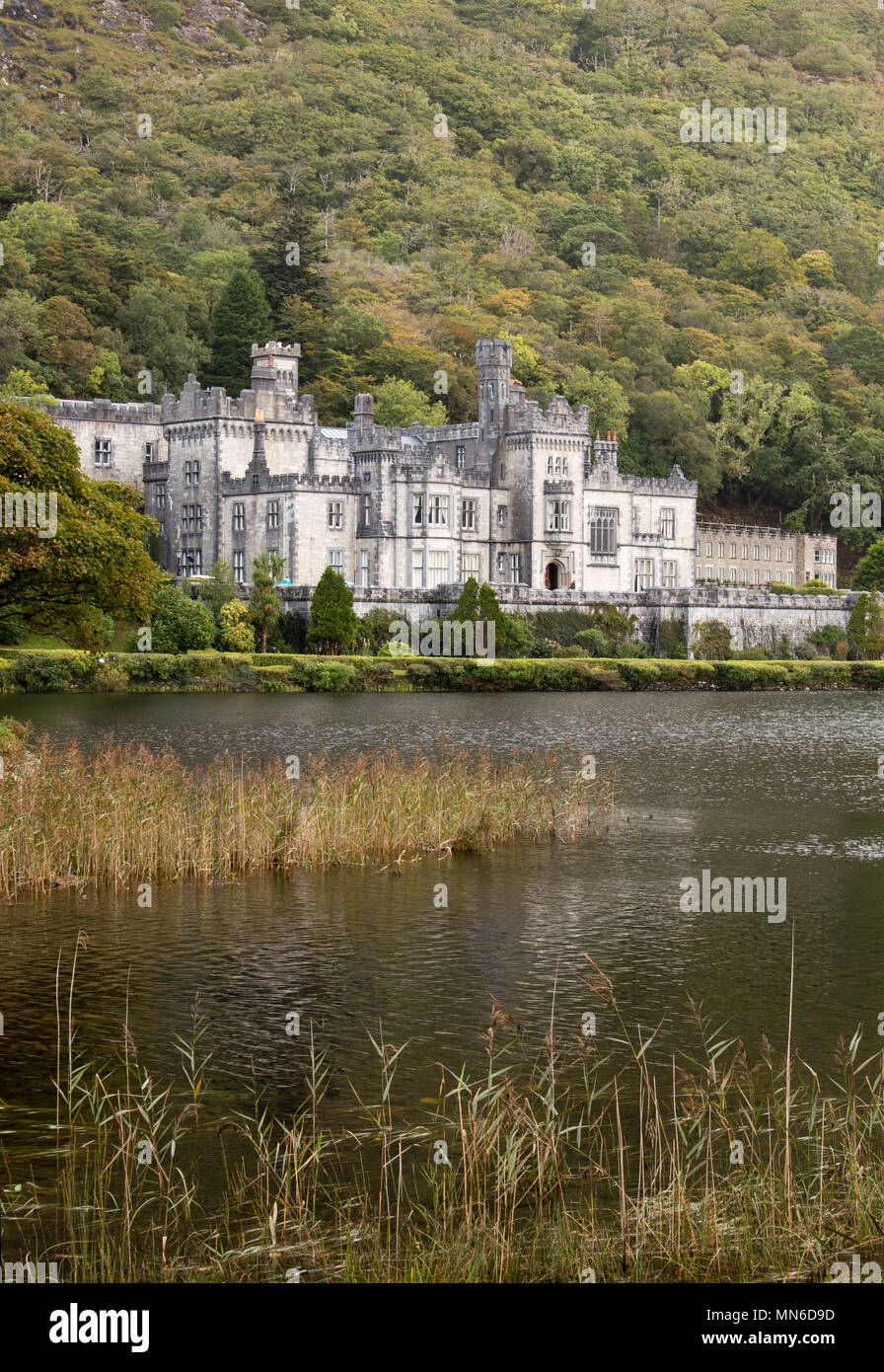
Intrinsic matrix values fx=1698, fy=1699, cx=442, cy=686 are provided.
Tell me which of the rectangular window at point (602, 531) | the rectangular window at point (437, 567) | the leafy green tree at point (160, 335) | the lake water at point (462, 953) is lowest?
the lake water at point (462, 953)

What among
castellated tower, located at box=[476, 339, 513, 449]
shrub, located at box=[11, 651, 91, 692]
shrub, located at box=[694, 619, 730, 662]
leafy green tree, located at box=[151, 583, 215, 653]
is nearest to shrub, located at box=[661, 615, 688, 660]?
shrub, located at box=[694, 619, 730, 662]

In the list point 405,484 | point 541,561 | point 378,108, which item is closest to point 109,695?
point 405,484

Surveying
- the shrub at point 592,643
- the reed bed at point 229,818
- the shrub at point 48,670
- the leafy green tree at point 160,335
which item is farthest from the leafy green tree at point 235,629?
the reed bed at point 229,818

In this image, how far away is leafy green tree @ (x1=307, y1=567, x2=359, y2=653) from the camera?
73438 mm

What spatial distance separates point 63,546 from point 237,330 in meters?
78.4

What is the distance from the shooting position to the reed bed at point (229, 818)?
22.8 metres

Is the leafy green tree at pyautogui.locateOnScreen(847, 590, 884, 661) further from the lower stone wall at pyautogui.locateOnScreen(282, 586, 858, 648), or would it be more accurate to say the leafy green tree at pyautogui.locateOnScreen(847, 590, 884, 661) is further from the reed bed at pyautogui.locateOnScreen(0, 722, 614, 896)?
the reed bed at pyautogui.locateOnScreen(0, 722, 614, 896)

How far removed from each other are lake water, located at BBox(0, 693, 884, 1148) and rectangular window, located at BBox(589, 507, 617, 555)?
59954 mm

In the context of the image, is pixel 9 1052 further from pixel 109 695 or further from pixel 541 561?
pixel 541 561

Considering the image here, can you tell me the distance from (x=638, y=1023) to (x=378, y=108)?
6703 inches

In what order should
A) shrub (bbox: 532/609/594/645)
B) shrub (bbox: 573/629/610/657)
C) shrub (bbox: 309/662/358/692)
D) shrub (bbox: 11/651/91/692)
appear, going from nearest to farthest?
shrub (bbox: 11/651/91/692), shrub (bbox: 309/662/358/692), shrub (bbox: 532/609/594/645), shrub (bbox: 573/629/610/657)

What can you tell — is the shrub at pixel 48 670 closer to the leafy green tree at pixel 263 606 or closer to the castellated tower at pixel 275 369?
the leafy green tree at pixel 263 606

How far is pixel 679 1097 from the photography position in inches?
531

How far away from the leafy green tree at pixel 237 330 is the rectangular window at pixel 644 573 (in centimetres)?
2650
